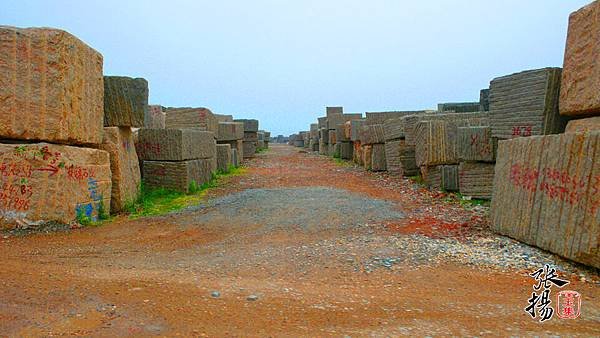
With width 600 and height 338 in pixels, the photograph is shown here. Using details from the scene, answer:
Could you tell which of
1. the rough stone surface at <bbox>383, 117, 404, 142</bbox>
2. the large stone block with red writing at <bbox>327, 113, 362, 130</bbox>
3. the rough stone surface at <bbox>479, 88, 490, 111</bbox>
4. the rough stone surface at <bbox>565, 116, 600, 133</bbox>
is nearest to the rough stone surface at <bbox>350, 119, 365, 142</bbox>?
the rough stone surface at <bbox>383, 117, 404, 142</bbox>

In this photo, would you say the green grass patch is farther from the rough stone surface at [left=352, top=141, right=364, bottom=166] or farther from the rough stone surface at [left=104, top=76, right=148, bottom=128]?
the rough stone surface at [left=352, top=141, right=364, bottom=166]

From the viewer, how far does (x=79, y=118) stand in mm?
6312

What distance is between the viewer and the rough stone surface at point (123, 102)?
748 cm

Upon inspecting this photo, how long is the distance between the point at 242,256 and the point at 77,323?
2.04m

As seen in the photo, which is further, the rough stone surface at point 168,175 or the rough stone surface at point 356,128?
the rough stone surface at point 356,128

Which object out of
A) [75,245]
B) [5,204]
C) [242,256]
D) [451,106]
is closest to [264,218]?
[242,256]

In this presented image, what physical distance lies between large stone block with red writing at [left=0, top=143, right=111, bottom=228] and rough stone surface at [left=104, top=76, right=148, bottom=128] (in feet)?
4.34

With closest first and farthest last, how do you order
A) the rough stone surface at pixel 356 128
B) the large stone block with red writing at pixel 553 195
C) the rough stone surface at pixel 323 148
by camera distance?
the large stone block with red writing at pixel 553 195
the rough stone surface at pixel 356 128
the rough stone surface at pixel 323 148

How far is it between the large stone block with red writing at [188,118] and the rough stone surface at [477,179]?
23.8 feet

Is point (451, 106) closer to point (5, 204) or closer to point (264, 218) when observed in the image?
point (264, 218)

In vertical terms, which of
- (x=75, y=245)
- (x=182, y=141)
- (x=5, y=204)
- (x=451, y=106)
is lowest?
(x=75, y=245)

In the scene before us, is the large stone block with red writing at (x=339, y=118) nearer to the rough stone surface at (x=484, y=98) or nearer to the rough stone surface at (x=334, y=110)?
the rough stone surface at (x=334, y=110)

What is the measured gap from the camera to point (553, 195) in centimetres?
466

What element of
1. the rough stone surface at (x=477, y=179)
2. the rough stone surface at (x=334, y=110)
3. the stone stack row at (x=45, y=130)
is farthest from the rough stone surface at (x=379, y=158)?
the rough stone surface at (x=334, y=110)
